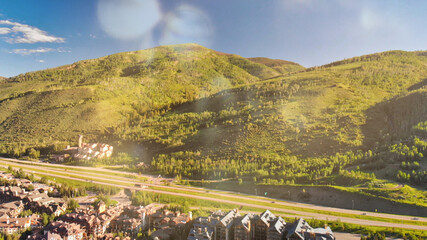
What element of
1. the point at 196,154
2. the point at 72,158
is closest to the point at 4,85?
the point at 72,158

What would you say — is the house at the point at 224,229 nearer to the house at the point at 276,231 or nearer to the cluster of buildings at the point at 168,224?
the cluster of buildings at the point at 168,224

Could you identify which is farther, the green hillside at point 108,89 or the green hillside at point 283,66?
the green hillside at point 283,66

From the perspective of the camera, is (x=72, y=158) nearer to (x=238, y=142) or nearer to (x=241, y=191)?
(x=238, y=142)

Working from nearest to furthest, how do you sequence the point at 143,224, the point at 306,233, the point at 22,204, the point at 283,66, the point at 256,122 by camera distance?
the point at 306,233 < the point at 143,224 < the point at 22,204 < the point at 256,122 < the point at 283,66

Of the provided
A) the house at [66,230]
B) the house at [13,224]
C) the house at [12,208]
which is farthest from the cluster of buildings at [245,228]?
the house at [12,208]

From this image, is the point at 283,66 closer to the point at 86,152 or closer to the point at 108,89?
the point at 108,89


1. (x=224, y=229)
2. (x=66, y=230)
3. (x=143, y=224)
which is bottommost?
(x=143, y=224)

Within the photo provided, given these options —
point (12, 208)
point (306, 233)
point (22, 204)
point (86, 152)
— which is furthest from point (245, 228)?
point (86, 152)
